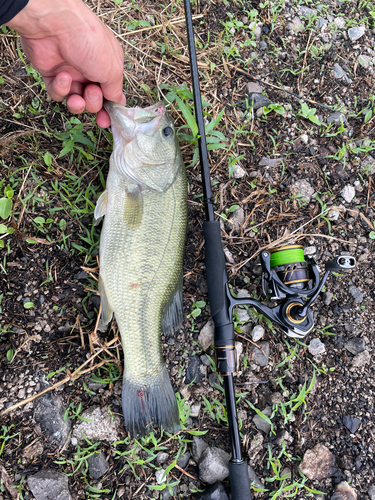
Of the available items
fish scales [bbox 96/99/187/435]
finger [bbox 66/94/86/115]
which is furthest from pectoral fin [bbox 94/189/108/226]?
finger [bbox 66/94/86/115]

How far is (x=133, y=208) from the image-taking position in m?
2.41

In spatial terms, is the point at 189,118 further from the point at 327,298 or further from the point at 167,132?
the point at 327,298

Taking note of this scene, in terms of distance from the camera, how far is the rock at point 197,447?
2503mm

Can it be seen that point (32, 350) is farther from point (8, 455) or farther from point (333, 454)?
point (333, 454)

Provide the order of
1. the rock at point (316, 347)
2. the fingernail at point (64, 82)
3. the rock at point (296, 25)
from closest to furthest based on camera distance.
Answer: the fingernail at point (64, 82)
the rock at point (316, 347)
the rock at point (296, 25)

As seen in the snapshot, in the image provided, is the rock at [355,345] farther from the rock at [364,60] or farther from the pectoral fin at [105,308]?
the rock at [364,60]

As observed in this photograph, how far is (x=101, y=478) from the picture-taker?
2385mm

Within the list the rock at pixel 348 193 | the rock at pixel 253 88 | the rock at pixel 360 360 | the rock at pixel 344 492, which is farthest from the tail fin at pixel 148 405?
the rock at pixel 253 88

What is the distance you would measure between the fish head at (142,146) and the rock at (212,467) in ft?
6.50

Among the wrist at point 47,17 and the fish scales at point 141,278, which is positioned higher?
the wrist at point 47,17

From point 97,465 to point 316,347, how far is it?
1.89 metres

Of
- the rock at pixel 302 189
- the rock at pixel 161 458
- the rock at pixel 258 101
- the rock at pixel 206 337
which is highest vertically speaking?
the rock at pixel 258 101

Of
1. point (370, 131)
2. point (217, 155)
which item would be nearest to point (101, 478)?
point (217, 155)

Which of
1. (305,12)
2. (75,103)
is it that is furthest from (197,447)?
(305,12)
